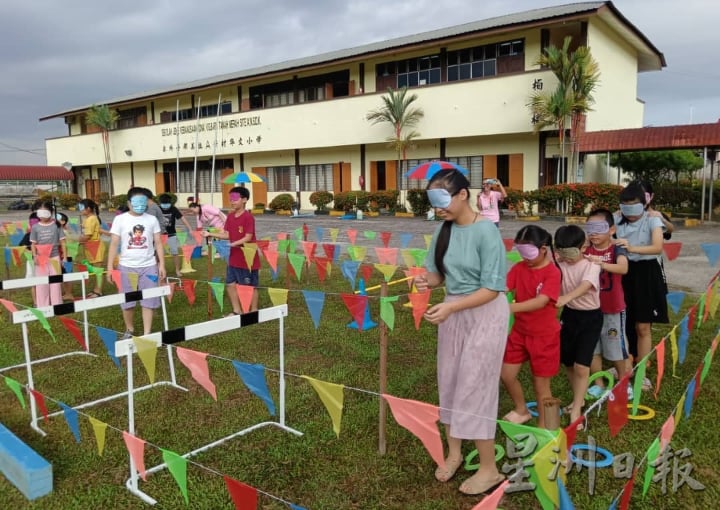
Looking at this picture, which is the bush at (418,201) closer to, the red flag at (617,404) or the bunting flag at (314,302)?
the bunting flag at (314,302)

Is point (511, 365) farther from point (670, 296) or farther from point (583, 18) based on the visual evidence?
point (583, 18)

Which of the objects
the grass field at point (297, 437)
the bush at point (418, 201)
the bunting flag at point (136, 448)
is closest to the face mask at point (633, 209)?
the grass field at point (297, 437)

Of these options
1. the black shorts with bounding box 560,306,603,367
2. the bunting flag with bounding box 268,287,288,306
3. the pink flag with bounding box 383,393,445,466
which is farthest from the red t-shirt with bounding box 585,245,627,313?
the bunting flag with bounding box 268,287,288,306

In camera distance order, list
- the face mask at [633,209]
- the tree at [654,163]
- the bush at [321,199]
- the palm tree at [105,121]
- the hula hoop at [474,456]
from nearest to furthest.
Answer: the hula hoop at [474,456], the face mask at [633,209], the tree at [654,163], the bush at [321,199], the palm tree at [105,121]

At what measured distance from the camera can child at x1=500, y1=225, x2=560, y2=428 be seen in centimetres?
349

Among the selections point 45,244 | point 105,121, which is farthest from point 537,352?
point 105,121

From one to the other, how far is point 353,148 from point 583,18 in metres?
11.6

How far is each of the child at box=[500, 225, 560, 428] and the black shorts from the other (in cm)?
41

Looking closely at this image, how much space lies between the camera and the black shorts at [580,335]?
3.93 meters

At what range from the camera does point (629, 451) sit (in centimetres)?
366

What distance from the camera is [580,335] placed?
3.96 metres

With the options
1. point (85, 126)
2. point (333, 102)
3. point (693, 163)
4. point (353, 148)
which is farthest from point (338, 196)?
point (85, 126)

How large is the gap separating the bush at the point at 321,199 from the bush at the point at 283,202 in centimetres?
168

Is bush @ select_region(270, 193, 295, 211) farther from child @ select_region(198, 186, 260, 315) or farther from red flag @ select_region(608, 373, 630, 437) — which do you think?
red flag @ select_region(608, 373, 630, 437)
